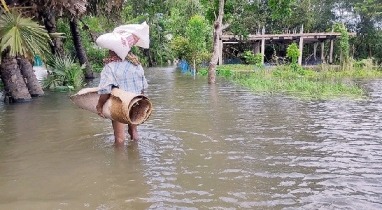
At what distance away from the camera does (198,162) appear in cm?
502

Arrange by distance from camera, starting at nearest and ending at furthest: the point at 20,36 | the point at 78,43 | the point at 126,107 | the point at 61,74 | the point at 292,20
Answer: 1. the point at 126,107
2. the point at 20,36
3. the point at 61,74
4. the point at 78,43
5. the point at 292,20


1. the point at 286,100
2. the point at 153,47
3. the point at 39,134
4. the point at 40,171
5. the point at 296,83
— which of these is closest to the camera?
the point at 40,171

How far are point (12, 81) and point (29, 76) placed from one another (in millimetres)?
1565

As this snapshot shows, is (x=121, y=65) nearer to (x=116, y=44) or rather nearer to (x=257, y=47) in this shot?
(x=116, y=44)

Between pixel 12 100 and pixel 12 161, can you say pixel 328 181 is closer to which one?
pixel 12 161

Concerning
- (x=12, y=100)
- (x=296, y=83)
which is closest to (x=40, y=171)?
(x=12, y=100)

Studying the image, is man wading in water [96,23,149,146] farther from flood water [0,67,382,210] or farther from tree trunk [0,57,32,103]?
tree trunk [0,57,32,103]

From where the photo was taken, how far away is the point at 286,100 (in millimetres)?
11141

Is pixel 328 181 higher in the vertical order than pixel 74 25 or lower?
lower

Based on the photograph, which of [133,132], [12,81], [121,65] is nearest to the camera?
Result: [121,65]

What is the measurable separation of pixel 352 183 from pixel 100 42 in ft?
11.1

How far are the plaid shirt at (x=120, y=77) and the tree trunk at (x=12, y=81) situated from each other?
23.7 feet

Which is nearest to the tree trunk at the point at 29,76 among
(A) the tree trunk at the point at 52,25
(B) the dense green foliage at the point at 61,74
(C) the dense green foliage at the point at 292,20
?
(A) the tree trunk at the point at 52,25

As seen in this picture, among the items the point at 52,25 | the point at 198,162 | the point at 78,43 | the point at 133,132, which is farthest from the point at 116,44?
the point at 78,43
